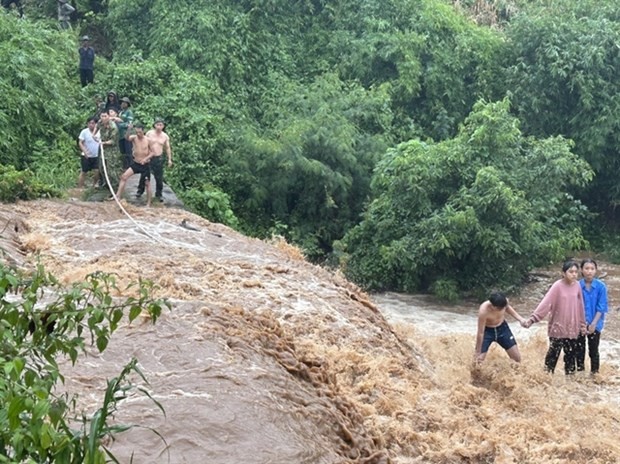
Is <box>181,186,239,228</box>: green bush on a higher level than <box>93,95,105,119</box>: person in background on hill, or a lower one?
lower

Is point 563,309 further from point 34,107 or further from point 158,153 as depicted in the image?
point 34,107

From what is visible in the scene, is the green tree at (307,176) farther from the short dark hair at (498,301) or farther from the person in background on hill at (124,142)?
the short dark hair at (498,301)

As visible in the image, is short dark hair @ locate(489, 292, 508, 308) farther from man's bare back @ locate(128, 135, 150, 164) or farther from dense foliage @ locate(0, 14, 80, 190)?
dense foliage @ locate(0, 14, 80, 190)

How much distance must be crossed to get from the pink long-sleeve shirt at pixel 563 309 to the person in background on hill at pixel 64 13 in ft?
54.5

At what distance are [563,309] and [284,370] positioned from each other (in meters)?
3.33

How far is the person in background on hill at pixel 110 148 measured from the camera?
15.3 m

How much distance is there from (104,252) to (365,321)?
3.33 m

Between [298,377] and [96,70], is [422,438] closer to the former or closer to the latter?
[298,377]

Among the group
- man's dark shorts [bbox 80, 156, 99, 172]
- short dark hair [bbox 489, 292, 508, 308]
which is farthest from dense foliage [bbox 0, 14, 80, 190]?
short dark hair [bbox 489, 292, 508, 308]

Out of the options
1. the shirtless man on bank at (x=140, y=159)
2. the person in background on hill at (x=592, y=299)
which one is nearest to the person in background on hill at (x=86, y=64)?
the shirtless man on bank at (x=140, y=159)

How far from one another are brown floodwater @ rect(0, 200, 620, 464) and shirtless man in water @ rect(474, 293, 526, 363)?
0.26 meters

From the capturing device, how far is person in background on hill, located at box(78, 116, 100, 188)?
1521 centimetres

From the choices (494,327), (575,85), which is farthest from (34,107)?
(575,85)

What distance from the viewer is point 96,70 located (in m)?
21.6
